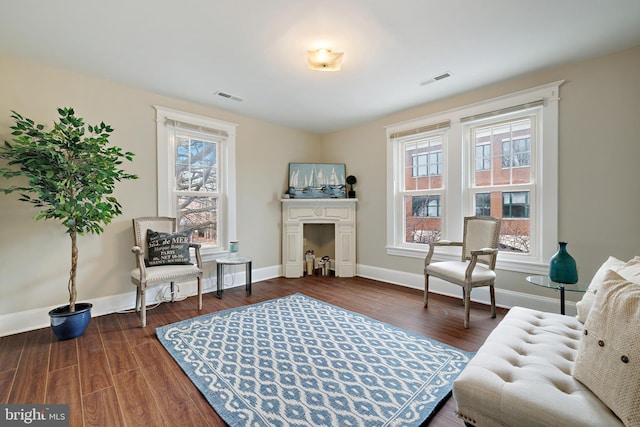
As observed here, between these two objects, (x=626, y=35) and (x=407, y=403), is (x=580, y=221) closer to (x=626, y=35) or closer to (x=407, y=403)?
(x=626, y=35)

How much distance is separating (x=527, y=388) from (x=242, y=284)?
3.58 m

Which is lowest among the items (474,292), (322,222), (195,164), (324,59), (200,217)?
(474,292)

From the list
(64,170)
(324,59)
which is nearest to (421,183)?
(324,59)

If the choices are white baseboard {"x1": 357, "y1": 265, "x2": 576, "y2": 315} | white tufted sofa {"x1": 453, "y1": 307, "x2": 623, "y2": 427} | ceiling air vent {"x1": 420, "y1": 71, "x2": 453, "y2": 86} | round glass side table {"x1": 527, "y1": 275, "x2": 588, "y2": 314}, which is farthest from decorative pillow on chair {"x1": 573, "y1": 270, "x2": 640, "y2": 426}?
ceiling air vent {"x1": 420, "y1": 71, "x2": 453, "y2": 86}

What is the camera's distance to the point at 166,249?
9.84ft

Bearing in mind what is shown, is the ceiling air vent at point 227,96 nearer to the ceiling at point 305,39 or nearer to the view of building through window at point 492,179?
the ceiling at point 305,39

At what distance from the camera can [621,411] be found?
0.88 metres

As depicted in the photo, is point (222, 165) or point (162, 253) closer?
point (162, 253)

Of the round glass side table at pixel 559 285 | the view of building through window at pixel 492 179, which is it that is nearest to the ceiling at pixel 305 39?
the view of building through window at pixel 492 179

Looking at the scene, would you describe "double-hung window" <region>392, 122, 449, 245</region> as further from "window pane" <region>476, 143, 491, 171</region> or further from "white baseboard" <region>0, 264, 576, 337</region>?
"white baseboard" <region>0, 264, 576, 337</region>

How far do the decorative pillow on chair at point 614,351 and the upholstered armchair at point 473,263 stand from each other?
150 cm

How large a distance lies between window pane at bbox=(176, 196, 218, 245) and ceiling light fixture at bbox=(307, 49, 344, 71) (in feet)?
7.67

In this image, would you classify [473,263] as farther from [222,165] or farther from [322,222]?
[222,165]

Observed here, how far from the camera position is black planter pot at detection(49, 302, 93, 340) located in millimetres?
2289
